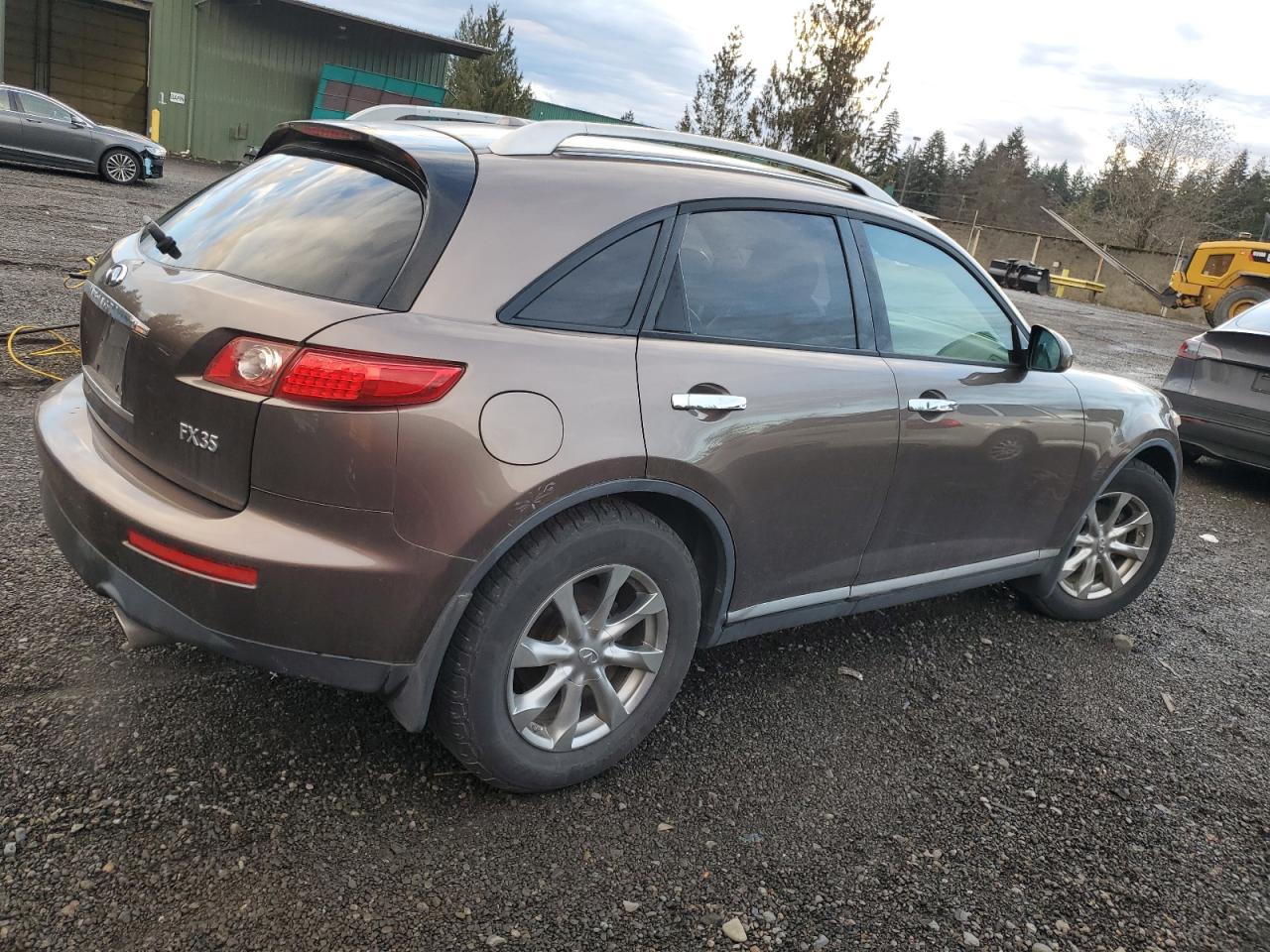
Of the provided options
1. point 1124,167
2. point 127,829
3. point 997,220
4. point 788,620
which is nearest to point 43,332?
point 127,829

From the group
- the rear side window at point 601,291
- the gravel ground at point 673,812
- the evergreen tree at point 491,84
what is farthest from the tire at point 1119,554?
the evergreen tree at point 491,84

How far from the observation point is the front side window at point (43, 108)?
16714mm

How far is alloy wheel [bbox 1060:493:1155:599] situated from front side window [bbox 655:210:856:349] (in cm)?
187

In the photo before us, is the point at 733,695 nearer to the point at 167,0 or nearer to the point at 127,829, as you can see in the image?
the point at 127,829

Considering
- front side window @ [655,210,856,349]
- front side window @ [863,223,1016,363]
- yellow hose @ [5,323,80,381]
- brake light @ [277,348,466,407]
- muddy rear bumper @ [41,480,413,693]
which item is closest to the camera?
brake light @ [277,348,466,407]

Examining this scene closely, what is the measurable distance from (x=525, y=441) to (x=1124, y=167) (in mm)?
51621

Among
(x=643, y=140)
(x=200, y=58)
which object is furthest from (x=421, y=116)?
(x=200, y=58)

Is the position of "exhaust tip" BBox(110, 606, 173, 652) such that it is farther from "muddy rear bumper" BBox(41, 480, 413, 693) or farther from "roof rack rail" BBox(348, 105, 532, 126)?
"roof rack rail" BBox(348, 105, 532, 126)

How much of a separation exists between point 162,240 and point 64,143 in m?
17.5

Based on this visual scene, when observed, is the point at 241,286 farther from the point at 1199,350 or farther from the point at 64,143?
the point at 64,143

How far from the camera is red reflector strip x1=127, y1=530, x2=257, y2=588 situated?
2164 mm

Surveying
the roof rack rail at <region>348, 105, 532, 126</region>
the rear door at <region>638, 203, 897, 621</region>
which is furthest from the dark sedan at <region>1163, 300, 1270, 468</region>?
the roof rack rail at <region>348, 105, 532, 126</region>

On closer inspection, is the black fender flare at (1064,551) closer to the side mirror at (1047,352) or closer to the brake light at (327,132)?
the side mirror at (1047,352)

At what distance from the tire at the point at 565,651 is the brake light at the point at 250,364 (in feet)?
2.22
